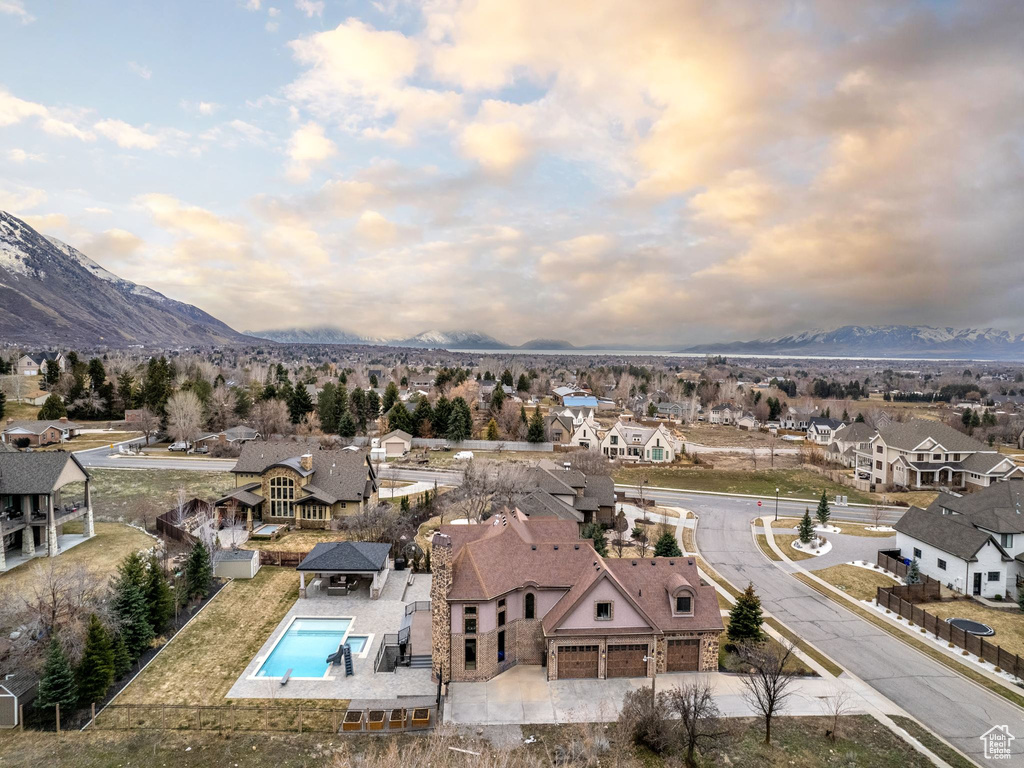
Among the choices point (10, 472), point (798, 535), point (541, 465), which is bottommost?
point (798, 535)

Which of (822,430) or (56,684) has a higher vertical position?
(56,684)

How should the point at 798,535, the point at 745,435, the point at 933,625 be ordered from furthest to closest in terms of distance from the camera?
the point at 745,435 < the point at 798,535 < the point at 933,625

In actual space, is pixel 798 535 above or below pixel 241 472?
below

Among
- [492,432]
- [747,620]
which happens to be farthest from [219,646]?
[492,432]

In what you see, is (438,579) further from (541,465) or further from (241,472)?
(541,465)

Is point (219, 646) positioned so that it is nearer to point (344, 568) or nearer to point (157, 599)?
point (157, 599)

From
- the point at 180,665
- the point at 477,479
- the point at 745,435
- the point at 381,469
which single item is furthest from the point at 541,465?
the point at 745,435

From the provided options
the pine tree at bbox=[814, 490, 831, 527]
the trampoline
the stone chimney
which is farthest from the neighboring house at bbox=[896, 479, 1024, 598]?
the stone chimney
